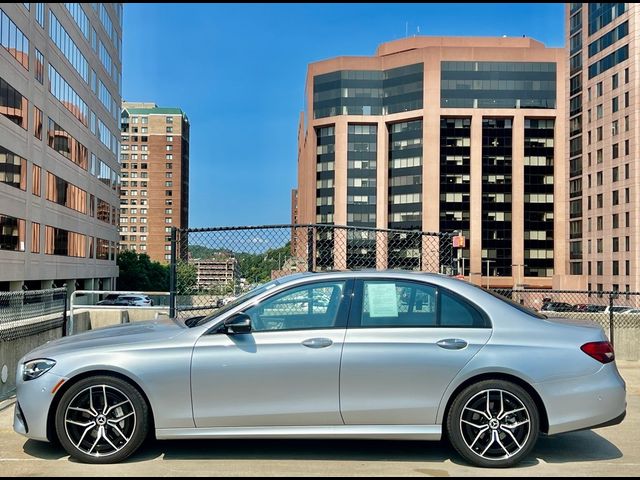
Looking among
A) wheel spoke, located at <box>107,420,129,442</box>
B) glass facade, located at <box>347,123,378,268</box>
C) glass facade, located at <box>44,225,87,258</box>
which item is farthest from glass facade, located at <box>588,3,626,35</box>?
wheel spoke, located at <box>107,420,129,442</box>

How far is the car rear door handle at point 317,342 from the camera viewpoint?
4.80m

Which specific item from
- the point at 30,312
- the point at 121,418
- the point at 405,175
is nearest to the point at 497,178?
the point at 405,175

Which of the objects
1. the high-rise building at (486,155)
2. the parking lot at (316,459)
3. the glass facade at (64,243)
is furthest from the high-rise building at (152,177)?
the parking lot at (316,459)

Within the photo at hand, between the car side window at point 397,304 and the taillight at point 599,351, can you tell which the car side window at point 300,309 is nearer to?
the car side window at point 397,304

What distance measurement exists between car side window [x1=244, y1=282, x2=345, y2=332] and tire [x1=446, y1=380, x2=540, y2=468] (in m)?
1.23

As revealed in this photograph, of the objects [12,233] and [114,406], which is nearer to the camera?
[114,406]

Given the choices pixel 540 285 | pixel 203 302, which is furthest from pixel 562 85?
pixel 203 302

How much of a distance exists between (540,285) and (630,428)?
8111cm

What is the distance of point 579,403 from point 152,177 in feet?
501

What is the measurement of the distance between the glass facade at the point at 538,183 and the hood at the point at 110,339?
83993 millimetres

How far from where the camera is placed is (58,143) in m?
39.8

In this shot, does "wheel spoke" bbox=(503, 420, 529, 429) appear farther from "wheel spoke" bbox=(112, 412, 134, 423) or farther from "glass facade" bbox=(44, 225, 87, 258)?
"glass facade" bbox=(44, 225, 87, 258)

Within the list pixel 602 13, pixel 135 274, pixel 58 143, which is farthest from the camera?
pixel 135 274

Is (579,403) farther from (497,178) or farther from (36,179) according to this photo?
(497,178)
